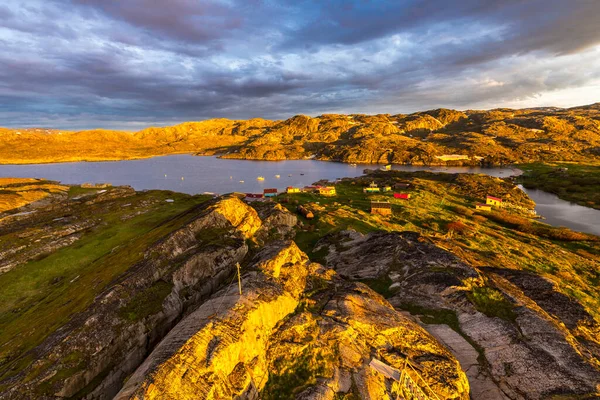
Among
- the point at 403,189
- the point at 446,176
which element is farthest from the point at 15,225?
the point at 446,176

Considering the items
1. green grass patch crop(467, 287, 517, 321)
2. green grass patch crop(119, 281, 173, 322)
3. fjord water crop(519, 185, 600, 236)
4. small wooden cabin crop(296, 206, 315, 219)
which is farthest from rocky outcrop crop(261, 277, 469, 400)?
fjord water crop(519, 185, 600, 236)

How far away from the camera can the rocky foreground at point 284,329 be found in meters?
16.7

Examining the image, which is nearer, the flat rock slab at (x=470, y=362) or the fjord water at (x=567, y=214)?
the flat rock slab at (x=470, y=362)

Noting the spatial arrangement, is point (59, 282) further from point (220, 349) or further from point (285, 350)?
point (285, 350)

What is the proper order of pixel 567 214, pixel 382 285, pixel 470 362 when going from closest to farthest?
pixel 470 362, pixel 382 285, pixel 567 214

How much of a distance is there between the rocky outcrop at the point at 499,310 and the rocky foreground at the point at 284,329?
0.11m

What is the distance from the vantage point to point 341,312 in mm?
21062

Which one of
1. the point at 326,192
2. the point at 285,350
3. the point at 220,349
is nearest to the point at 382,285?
the point at 285,350

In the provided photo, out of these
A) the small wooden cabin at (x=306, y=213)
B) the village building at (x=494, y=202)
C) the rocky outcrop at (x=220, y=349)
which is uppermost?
the rocky outcrop at (x=220, y=349)

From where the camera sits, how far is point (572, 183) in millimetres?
147125

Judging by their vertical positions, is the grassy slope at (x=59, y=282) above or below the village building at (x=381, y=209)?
above

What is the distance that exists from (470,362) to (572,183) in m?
182

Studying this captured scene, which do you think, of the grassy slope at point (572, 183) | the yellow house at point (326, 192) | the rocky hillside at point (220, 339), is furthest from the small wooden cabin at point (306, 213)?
the grassy slope at point (572, 183)

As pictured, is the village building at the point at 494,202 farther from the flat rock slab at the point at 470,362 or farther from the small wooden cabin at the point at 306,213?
the flat rock slab at the point at 470,362
